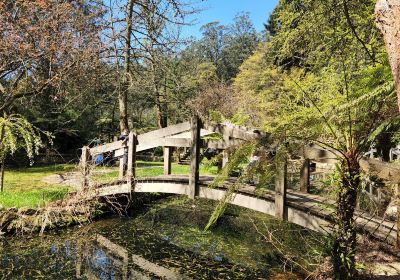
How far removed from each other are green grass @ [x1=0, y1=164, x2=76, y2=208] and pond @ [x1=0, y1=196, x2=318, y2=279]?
110 cm

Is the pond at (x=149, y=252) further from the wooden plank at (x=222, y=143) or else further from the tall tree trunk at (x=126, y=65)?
the tall tree trunk at (x=126, y=65)

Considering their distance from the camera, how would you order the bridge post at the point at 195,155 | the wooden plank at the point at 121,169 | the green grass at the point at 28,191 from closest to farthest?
1. the bridge post at the point at 195,155
2. the green grass at the point at 28,191
3. the wooden plank at the point at 121,169

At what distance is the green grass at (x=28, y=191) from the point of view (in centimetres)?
893

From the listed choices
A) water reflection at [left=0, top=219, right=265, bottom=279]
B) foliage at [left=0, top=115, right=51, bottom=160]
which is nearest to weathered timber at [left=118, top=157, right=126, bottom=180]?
water reflection at [left=0, top=219, right=265, bottom=279]

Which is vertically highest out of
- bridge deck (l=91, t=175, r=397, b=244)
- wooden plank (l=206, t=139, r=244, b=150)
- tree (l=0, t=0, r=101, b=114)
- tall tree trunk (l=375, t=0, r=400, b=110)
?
tree (l=0, t=0, r=101, b=114)

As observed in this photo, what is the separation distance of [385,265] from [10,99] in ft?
30.0

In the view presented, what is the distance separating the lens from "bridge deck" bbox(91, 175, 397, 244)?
15.1ft

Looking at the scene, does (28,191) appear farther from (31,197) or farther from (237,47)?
(237,47)

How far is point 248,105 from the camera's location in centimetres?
2725

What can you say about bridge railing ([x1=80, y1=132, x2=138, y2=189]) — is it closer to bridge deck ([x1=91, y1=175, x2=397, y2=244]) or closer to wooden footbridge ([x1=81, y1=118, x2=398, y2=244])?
wooden footbridge ([x1=81, y1=118, x2=398, y2=244])

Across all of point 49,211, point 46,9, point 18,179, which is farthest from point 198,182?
point 18,179

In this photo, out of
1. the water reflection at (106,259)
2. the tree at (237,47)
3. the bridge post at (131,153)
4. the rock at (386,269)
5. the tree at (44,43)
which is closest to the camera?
the rock at (386,269)

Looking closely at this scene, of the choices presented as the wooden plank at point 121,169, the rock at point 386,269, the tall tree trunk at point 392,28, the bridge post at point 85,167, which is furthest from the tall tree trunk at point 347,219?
the bridge post at point 85,167

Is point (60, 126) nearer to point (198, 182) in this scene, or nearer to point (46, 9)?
point (46, 9)
